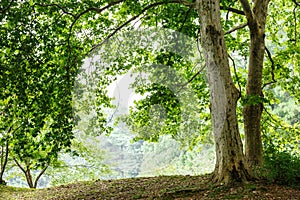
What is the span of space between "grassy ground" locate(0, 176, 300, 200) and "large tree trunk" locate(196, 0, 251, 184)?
29 cm

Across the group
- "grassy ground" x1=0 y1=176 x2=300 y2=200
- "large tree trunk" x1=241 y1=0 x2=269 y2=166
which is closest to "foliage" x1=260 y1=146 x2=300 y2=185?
"grassy ground" x1=0 y1=176 x2=300 y2=200

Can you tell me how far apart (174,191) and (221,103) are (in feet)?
5.70

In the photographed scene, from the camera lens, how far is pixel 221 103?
5.98 m

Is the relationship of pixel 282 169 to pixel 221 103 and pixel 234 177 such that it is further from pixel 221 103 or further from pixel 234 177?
pixel 221 103

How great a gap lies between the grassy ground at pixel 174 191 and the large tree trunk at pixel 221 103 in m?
0.29

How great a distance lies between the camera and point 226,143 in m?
5.88

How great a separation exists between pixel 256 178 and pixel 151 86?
4220 mm

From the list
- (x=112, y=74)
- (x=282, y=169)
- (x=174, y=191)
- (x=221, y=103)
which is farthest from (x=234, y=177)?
(x=112, y=74)

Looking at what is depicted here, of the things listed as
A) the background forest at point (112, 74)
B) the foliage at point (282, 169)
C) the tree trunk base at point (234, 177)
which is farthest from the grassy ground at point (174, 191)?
the background forest at point (112, 74)

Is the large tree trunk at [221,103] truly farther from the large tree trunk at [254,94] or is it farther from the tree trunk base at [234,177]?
the large tree trunk at [254,94]

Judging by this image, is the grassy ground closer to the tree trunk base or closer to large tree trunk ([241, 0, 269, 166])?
the tree trunk base

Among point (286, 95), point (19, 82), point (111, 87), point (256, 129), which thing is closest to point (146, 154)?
point (286, 95)

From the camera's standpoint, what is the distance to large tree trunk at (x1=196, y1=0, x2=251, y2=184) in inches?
232

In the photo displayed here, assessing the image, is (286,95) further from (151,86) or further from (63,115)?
(63,115)
